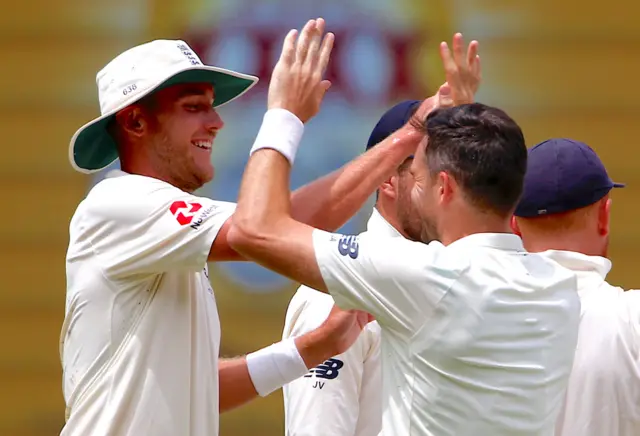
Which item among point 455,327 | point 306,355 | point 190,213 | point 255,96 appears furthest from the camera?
point 255,96

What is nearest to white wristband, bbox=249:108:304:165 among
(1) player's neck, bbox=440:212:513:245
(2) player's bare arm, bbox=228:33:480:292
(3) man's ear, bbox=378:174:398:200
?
(2) player's bare arm, bbox=228:33:480:292

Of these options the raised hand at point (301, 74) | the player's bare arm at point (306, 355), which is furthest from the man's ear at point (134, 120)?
the player's bare arm at point (306, 355)

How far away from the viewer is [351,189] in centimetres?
304

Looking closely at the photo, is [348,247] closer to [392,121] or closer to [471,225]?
[471,225]

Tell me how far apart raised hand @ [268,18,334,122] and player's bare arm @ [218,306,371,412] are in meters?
0.68

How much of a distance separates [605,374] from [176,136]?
4.08 ft

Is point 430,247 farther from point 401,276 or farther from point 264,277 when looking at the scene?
point 264,277

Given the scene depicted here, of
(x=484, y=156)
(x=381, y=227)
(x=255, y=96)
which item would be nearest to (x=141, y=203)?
(x=484, y=156)

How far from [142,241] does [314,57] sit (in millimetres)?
590

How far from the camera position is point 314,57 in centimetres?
285

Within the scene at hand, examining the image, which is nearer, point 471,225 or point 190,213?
point 471,225

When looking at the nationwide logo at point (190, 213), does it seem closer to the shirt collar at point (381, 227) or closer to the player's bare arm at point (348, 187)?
the player's bare arm at point (348, 187)

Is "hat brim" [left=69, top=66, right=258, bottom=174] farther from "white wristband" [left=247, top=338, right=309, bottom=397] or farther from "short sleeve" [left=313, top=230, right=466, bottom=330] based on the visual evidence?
"short sleeve" [left=313, top=230, right=466, bottom=330]

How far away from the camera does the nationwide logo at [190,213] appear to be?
9.46 feet
